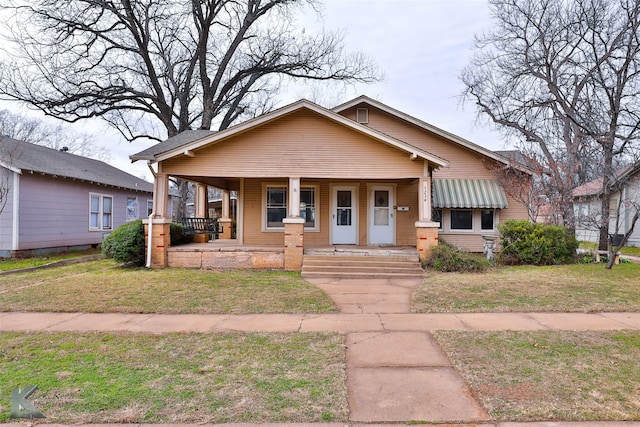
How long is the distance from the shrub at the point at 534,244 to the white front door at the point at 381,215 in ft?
11.9

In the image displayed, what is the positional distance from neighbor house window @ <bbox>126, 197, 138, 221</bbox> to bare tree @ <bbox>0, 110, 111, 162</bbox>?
14.3m

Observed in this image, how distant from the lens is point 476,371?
376cm

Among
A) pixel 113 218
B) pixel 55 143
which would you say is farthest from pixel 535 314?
pixel 55 143

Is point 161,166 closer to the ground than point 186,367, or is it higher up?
higher up

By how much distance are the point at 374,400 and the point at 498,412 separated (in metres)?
0.98

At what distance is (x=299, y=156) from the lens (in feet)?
36.0

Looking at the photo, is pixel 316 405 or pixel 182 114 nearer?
pixel 316 405

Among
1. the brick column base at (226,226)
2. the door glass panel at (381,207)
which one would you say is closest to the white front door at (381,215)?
the door glass panel at (381,207)

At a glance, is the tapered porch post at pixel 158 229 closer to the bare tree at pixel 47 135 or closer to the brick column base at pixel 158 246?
the brick column base at pixel 158 246

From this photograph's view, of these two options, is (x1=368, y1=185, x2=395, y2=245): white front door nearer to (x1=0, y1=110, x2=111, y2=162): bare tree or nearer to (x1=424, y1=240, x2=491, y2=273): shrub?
(x1=424, y1=240, x2=491, y2=273): shrub

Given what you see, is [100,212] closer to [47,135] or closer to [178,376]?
[178,376]

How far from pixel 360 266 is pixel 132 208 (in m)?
14.5

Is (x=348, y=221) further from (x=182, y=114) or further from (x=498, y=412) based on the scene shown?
(x=182, y=114)
